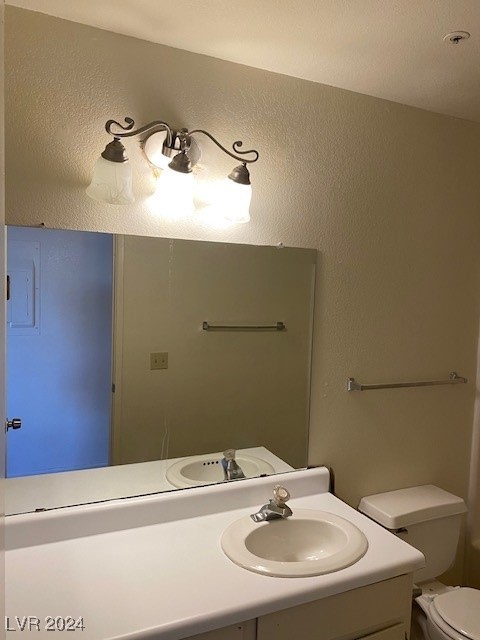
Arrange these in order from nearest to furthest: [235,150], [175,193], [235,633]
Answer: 1. [235,633]
2. [175,193]
3. [235,150]

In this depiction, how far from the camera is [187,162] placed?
1453 millimetres

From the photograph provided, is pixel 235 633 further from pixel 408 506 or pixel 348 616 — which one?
pixel 408 506

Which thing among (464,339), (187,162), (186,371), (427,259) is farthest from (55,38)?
(464,339)

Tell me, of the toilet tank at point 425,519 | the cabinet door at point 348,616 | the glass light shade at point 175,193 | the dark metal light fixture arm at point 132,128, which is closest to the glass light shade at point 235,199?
the glass light shade at point 175,193

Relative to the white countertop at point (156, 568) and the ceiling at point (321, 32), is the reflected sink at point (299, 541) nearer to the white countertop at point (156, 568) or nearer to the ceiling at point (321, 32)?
the white countertop at point (156, 568)

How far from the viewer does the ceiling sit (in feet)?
4.14

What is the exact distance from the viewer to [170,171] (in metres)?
1.46

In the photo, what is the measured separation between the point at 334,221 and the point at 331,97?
446 mm

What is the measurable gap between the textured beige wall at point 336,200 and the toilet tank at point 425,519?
3.2 inches

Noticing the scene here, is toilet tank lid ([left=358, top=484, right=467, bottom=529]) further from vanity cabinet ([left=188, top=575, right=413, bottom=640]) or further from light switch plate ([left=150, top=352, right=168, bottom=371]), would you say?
light switch plate ([left=150, top=352, right=168, bottom=371])

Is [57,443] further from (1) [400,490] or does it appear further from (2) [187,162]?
(1) [400,490]

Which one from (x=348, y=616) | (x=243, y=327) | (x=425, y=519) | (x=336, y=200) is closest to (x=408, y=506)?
(x=425, y=519)

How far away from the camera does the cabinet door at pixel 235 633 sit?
1112mm

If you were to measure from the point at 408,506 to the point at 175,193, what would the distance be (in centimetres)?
147
